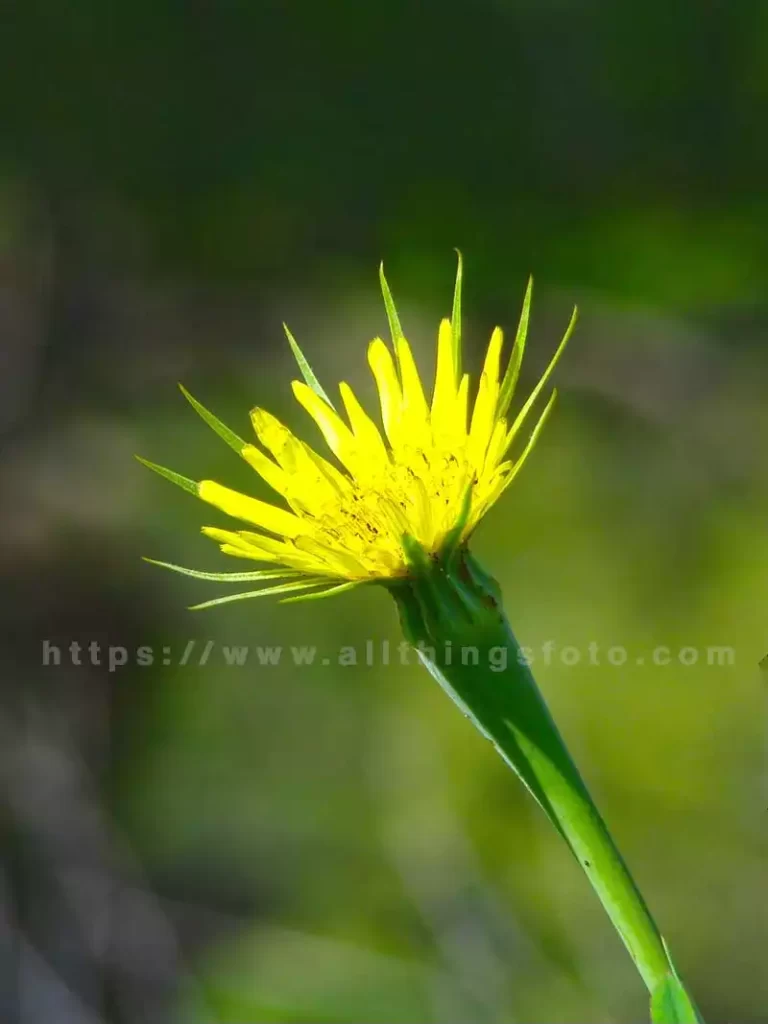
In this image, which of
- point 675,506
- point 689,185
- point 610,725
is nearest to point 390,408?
point 610,725

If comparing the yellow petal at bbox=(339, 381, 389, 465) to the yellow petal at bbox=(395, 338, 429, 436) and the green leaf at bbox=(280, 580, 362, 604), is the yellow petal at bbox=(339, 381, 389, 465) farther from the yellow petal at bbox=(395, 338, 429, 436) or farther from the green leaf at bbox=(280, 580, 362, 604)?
the green leaf at bbox=(280, 580, 362, 604)

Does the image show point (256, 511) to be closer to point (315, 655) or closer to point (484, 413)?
point (484, 413)

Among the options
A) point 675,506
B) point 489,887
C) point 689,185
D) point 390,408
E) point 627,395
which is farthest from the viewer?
point 689,185

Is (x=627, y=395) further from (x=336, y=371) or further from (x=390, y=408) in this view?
(x=390, y=408)

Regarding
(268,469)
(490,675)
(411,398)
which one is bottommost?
(490,675)

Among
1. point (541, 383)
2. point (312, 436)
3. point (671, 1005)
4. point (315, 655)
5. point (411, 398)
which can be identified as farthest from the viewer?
point (312, 436)

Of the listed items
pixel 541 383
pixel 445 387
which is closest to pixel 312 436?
pixel 445 387

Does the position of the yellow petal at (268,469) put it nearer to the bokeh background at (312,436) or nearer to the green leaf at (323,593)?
the green leaf at (323,593)
